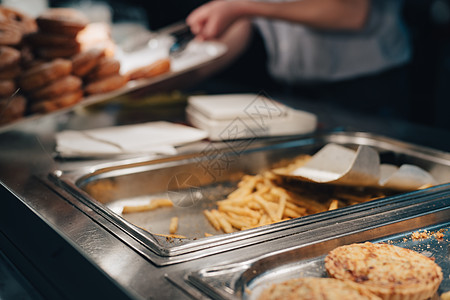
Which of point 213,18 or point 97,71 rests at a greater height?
point 213,18

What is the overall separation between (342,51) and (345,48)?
0.10ft

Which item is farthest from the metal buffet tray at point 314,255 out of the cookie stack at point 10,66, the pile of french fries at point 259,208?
the cookie stack at point 10,66

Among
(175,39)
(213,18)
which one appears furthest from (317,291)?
(175,39)

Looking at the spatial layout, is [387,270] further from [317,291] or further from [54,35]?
[54,35]

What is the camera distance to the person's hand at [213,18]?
8.09 ft

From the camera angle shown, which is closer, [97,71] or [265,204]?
[265,204]

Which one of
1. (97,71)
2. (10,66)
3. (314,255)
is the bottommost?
(314,255)

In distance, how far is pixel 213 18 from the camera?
256cm

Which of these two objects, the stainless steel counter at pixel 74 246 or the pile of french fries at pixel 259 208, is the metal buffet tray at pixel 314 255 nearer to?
the stainless steel counter at pixel 74 246

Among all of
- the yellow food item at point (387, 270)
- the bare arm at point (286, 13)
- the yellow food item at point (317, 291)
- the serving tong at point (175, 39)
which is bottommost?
the yellow food item at point (387, 270)

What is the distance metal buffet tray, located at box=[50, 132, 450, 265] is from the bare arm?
35.7 inches

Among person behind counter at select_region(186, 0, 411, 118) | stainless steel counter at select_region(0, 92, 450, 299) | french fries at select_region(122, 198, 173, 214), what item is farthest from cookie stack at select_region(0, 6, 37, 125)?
person behind counter at select_region(186, 0, 411, 118)

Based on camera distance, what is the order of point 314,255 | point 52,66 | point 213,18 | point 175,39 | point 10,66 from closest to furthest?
point 314,255 < point 10,66 < point 52,66 < point 213,18 < point 175,39

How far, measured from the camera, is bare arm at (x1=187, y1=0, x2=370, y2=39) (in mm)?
2563
